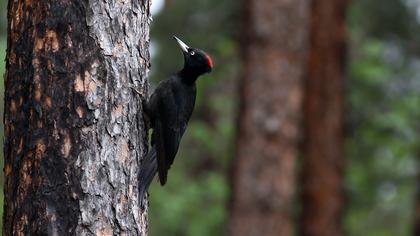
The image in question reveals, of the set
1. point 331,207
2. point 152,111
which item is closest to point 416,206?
point 331,207

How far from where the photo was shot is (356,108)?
47.3 feet

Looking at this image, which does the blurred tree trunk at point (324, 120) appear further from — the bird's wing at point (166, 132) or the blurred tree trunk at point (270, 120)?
the bird's wing at point (166, 132)

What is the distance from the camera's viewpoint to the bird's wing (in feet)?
15.9

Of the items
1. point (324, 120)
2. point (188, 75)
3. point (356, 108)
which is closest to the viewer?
point (188, 75)

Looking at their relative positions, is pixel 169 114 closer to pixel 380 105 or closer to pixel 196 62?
pixel 196 62

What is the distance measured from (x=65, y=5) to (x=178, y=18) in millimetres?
12231

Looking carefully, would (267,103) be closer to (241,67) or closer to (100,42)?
(241,67)

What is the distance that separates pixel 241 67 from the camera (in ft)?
36.8

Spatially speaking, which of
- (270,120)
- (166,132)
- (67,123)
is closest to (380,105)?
(270,120)

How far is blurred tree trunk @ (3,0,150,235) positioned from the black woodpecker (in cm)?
29

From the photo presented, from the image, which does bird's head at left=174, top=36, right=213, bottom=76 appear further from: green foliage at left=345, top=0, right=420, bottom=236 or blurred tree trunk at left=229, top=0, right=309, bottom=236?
green foliage at left=345, top=0, right=420, bottom=236

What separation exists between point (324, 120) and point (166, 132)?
7.93 meters

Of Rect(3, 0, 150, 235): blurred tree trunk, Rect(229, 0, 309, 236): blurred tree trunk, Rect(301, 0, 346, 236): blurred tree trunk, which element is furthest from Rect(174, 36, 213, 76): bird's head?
Rect(301, 0, 346, 236): blurred tree trunk

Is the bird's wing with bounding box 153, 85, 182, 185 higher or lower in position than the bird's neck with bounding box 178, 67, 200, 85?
lower
